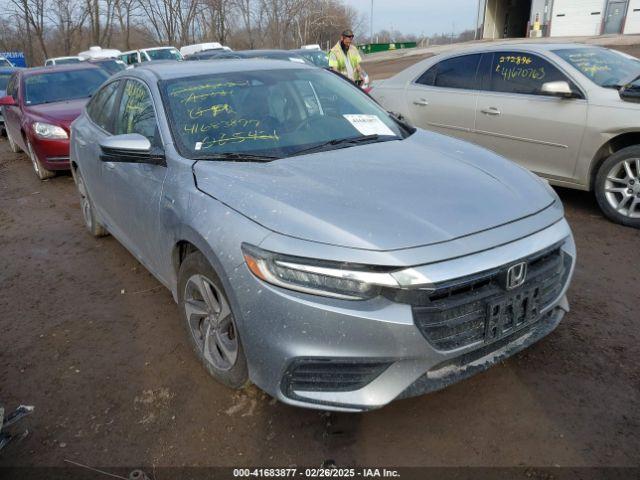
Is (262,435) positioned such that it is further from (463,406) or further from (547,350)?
(547,350)

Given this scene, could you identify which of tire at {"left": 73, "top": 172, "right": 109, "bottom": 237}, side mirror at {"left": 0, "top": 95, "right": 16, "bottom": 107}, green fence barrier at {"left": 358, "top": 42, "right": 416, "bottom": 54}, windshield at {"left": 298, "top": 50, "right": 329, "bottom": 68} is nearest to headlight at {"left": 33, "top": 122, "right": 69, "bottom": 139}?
side mirror at {"left": 0, "top": 95, "right": 16, "bottom": 107}

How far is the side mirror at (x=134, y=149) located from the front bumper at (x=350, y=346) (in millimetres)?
1123

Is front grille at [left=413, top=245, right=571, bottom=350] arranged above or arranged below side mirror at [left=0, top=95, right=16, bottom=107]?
below

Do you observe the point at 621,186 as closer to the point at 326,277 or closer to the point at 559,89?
the point at 559,89

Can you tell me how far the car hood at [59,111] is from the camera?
7.15 metres

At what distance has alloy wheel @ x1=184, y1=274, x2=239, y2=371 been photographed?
2.44 meters

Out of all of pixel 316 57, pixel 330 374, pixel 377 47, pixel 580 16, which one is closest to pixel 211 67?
pixel 330 374

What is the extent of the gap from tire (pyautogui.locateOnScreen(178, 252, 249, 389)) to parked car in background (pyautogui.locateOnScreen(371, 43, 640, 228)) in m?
3.84

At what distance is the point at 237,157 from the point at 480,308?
1.50m

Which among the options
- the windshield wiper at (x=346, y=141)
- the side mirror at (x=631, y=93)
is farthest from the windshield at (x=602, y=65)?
the windshield wiper at (x=346, y=141)

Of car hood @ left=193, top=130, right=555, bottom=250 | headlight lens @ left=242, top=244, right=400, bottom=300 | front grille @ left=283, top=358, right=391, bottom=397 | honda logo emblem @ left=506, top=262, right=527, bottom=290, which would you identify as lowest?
front grille @ left=283, top=358, right=391, bottom=397

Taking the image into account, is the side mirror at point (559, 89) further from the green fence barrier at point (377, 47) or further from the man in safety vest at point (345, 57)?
the green fence barrier at point (377, 47)

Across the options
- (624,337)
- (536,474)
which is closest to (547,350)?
(624,337)

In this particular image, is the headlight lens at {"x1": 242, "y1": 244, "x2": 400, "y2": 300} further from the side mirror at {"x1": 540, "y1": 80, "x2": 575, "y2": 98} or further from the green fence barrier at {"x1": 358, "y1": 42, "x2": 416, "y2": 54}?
the green fence barrier at {"x1": 358, "y1": 42, "x2": 416, "y2": 54}
